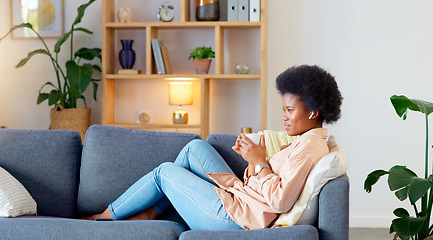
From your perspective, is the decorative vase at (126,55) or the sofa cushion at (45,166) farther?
the decorative vase at (126,55)

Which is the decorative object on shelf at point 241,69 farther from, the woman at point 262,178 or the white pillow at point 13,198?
the white pillow at point 13,198

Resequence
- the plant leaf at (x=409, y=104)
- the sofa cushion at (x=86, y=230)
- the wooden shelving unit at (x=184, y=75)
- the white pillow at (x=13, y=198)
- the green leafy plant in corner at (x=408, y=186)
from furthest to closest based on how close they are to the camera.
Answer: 1. the wooden shelving unit at (x=184, y=75)
2. the plant leaf at (x=409, y=104)
3. the green leafy plant in corner at (x=408, y=186)
4. the white pillow at (x=13, y=198)
5. the sofa cushion at (x=86, y=230)

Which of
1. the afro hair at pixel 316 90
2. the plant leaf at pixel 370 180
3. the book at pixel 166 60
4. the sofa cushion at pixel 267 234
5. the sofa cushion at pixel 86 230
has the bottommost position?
the sofa cushion at pixel 86 230

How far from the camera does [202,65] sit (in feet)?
14.2

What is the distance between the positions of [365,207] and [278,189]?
2.39 meters

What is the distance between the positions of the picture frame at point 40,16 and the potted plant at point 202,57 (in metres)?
1.10

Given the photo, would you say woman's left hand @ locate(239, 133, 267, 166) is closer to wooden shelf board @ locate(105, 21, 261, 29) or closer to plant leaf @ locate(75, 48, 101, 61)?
wooden shelf board @ locate(105, 21, 261, 29)

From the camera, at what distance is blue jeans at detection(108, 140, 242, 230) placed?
2.39 metres

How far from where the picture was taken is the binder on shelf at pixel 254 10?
13.9 ft

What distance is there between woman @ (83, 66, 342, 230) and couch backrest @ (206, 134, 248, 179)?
266 millimetres

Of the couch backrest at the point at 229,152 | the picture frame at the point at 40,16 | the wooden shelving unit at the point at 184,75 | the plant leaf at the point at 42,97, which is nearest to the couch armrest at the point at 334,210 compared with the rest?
the couch backrest at the point at 229,152

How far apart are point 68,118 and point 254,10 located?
1.58m

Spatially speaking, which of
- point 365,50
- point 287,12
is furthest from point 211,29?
point 365,50

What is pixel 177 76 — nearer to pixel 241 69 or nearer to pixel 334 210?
pixel 241 69
